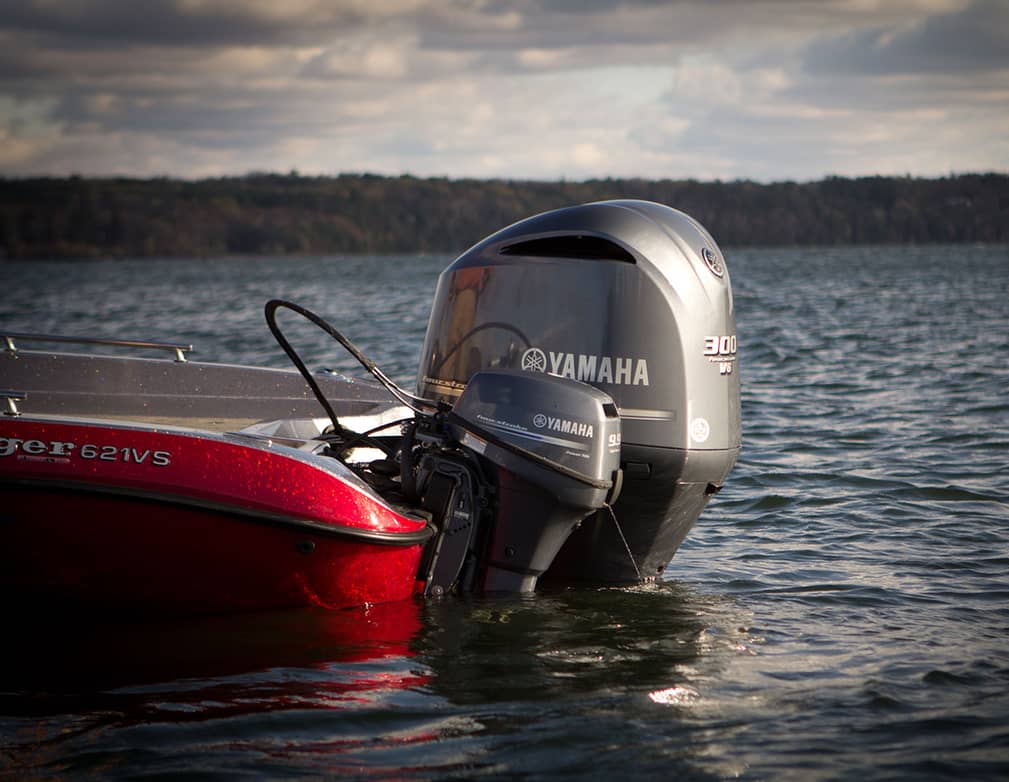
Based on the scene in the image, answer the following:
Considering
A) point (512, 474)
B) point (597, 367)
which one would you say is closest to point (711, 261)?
point (597, 367)

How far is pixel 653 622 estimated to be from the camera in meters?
4.64

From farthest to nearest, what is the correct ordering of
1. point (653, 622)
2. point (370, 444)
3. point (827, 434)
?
point (827, 434), point (370, 444), point (653, 622)

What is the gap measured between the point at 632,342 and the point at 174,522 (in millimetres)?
1725

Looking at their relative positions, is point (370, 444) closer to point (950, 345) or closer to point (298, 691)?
point (298, 691)

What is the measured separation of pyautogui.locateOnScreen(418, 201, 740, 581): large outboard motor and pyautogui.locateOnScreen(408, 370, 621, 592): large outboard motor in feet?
0.49

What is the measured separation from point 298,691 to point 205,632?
1.97ft

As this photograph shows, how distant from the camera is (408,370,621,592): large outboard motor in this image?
14.4 ft

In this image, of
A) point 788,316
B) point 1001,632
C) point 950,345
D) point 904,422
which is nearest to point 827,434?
point 904,422

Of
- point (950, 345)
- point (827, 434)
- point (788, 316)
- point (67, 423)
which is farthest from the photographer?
point (788, 316)

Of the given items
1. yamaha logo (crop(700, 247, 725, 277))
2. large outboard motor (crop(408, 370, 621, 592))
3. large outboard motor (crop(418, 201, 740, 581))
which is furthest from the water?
yamaha logo (crop(700, 247, 725, 277))

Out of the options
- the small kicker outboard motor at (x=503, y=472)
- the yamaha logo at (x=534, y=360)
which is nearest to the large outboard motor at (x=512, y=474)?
the small kicker outboard motor at (x=503, y=472)

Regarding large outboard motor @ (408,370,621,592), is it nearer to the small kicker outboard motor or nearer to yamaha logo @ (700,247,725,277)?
the small kicker outboard motor

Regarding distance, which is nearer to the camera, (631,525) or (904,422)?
(631,525)

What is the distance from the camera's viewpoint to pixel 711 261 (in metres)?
4.77
